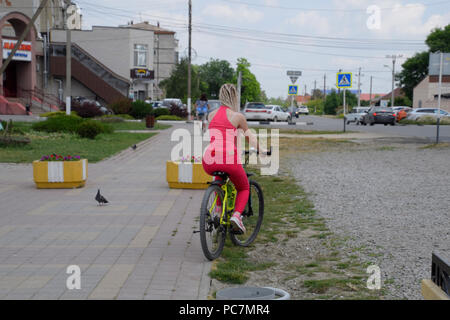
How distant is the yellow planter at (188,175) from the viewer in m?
11.1

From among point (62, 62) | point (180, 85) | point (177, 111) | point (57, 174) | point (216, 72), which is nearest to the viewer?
point (57, 174)

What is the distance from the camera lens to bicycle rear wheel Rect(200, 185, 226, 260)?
19.1 ft

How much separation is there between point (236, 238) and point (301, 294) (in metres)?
1.93

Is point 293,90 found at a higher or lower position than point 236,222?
higher

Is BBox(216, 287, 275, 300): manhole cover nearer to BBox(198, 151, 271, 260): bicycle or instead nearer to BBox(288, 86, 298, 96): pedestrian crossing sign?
BBox(198, 151, 271, 260): bicycle

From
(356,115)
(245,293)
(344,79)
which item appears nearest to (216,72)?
(356,115)

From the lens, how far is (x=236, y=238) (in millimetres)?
6832

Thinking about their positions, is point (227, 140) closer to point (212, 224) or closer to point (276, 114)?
point (212, 224)

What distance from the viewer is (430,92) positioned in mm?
84375

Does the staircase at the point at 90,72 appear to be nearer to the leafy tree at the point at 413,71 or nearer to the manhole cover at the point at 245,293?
the manhole cover at the point at 245,293

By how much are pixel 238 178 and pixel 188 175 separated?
4.95 metres

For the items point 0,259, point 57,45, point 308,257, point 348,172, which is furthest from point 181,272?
point 57,45

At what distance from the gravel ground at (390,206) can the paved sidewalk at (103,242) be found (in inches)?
72.1
